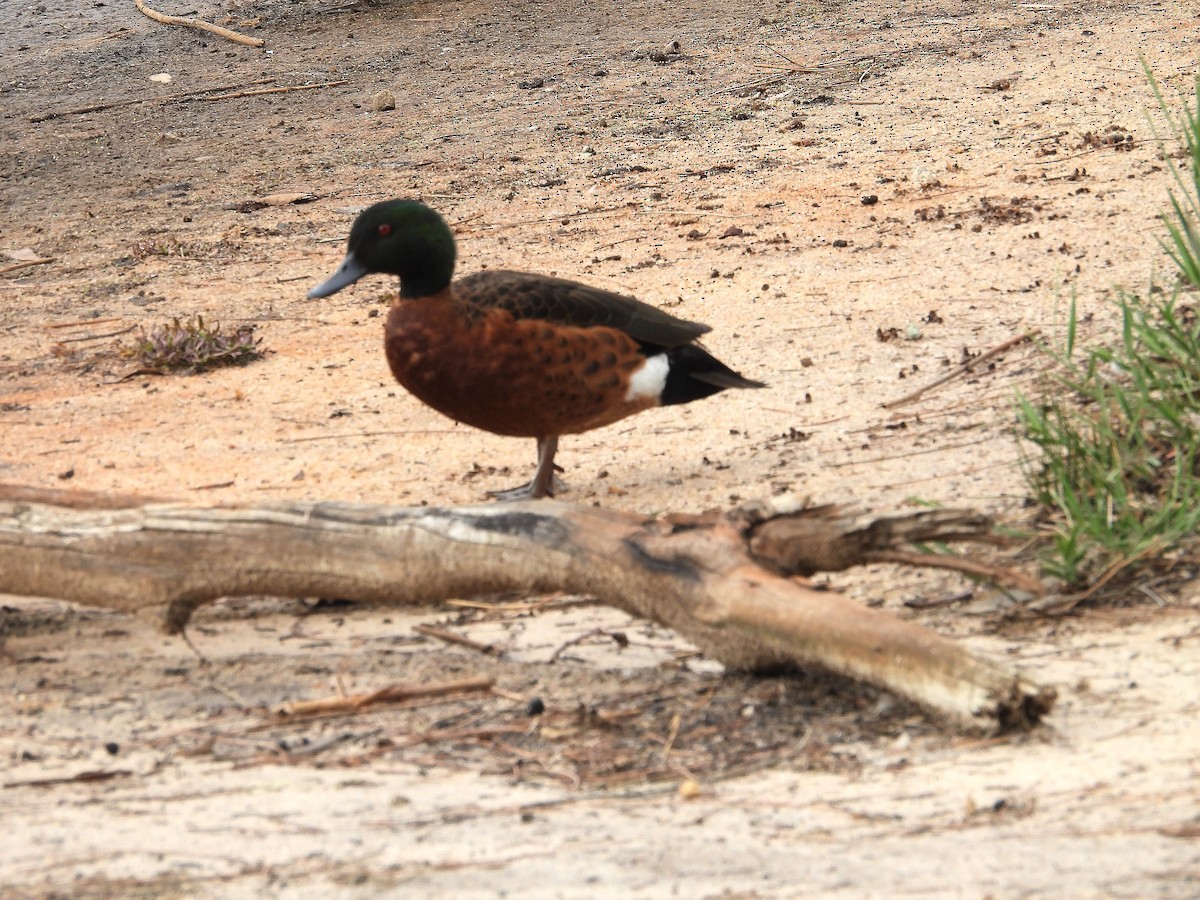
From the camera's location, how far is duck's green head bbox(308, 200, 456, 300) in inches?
184

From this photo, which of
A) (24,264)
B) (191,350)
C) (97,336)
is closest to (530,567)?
(191,350)

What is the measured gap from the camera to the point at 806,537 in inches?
130

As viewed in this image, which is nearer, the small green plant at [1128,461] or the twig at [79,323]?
the small green plant at [1128,461]

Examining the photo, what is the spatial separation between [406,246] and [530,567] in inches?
62.4

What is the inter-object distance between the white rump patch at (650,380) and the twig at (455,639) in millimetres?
1344

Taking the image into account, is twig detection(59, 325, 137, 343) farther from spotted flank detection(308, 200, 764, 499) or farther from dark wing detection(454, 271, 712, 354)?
dark wing detection(454, 271, 712, 354)

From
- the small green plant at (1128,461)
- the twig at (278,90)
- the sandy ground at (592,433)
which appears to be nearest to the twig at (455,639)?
the sandy ground at (592,433)

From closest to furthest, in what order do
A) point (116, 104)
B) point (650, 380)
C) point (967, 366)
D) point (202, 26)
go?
point (650, 380)
point (967, 366)
point (116, 104)
point (202, 26)

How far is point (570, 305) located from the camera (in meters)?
4.83

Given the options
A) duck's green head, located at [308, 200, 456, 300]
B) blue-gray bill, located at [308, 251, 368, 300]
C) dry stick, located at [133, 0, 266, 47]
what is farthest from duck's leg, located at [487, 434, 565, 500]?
dry stick, located at [133, 0, 266, 47]

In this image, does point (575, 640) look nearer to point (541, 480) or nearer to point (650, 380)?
point (541, 480)

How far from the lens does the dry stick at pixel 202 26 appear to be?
11.6 metres

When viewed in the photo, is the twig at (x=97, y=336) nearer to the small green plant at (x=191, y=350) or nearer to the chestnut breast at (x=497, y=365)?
the small green plant at (x=191, y=350)

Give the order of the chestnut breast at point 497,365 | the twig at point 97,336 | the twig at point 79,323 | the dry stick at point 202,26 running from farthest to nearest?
the dry stick at point 202,26 < the twig at point 79,323 < the twig at point 97,336 < the chestnut breast at point 497,365
